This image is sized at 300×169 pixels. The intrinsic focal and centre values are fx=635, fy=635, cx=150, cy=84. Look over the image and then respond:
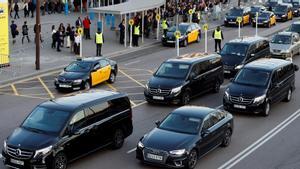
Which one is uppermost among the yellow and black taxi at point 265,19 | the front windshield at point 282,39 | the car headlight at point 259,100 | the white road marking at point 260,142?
the yellow and black taxi at point 265,19

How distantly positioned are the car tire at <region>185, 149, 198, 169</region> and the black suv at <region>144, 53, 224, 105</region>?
7.30 metres

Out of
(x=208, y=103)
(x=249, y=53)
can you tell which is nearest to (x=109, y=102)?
(x=208, y=103)

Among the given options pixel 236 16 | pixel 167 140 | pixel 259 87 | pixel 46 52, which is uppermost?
pixel 236 16

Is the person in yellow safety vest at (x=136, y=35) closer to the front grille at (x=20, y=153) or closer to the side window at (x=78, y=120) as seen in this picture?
the side window at (x=78, y=120)

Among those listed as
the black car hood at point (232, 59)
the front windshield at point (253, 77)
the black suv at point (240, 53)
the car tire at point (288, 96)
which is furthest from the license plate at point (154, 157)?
the black car hood at point (232, 59)

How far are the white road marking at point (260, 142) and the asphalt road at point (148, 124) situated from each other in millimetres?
119

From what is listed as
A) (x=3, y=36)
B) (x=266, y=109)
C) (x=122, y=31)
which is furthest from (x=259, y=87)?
(x=122, y=31)

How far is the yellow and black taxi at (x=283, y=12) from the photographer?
188 ft

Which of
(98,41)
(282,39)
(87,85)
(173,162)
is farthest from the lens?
(282,39)

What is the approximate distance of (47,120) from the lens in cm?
1772

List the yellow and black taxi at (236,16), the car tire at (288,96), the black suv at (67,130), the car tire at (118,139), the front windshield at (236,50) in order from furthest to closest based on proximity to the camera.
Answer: the yellow and black taxi at (236,16), the front windshield at (236,50), the car tire at (288,96), the car tire at (118,139), the black suv at (67,130)

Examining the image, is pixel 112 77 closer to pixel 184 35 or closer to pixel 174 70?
pixel 174 70

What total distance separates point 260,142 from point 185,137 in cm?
381

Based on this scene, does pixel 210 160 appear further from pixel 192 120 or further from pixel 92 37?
pixel 92 37
